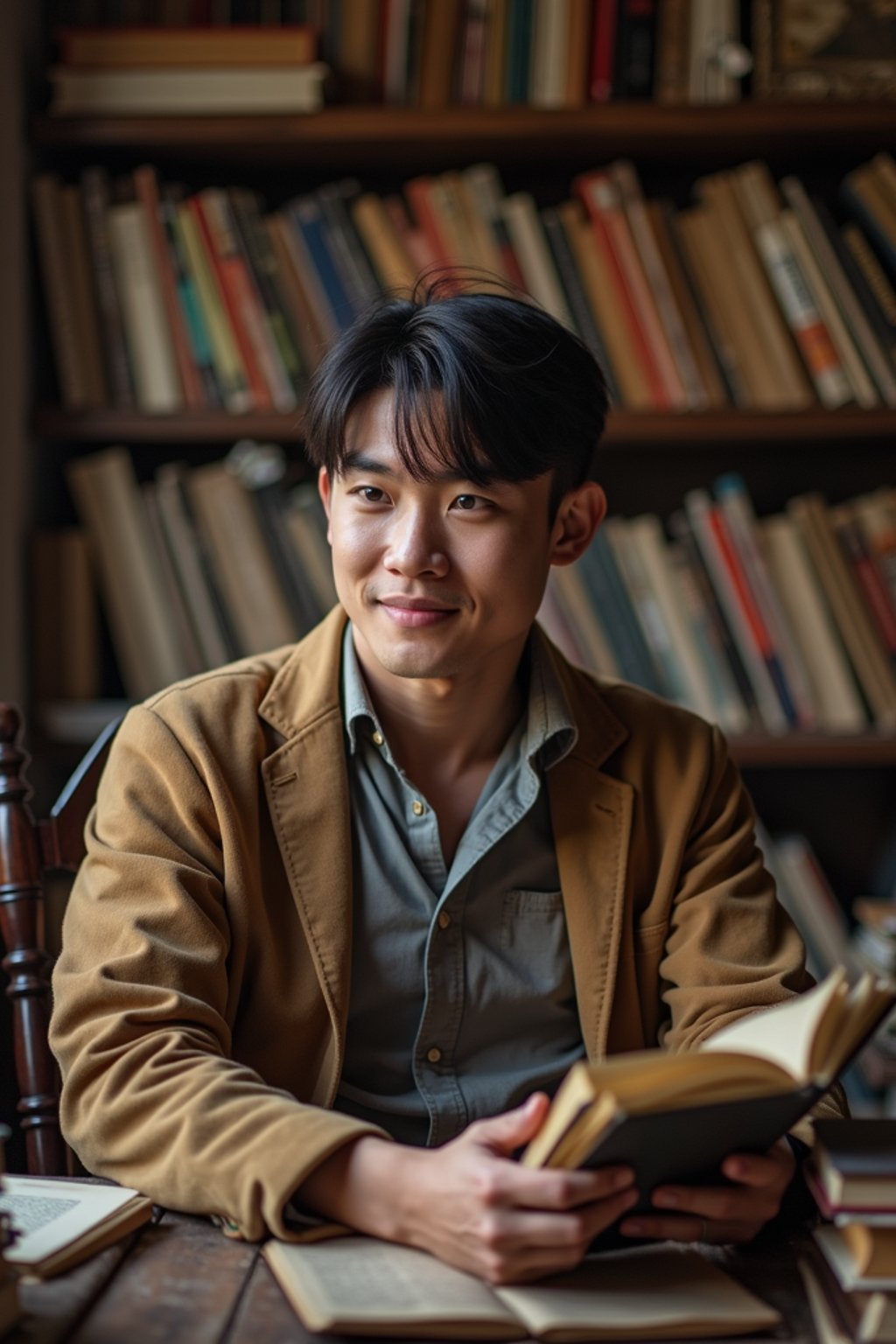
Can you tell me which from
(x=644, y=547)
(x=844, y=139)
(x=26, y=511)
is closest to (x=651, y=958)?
(x=644, y=547)

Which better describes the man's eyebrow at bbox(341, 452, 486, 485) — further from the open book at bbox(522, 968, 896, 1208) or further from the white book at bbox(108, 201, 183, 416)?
the white book at bbox(108, 201, 183, 416)

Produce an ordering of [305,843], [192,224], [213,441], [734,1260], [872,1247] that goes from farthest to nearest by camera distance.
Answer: [213,441], [192,224], [305,843], [734,1260], [872,1247]

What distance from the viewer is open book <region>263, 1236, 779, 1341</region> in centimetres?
82

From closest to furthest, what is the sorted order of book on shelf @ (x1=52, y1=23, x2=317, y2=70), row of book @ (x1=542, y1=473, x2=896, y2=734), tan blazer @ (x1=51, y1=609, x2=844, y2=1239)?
tan blazer @ (x1=51, y1=609, x2=844, y2=1239) → book on shelf @ (x1=52, y1=23, x2=317, y2=70) → row of book @ (x1=542, y1=473, x2=896, y2=734)

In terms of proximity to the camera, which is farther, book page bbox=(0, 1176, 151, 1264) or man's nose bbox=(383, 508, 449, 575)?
man's nose bbox=(383, 508, 449, 575)

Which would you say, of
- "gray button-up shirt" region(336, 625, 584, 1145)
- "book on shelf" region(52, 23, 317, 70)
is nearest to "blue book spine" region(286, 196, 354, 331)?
"book on shelf" region(52, 23, 317, 70)

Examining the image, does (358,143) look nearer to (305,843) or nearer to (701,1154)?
(305,843)

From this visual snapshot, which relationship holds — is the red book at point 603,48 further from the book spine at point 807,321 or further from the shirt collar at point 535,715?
the shirt collar at point 535,715

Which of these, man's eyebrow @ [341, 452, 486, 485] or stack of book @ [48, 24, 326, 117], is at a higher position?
stack of book @ [48, 24, 326, 117]

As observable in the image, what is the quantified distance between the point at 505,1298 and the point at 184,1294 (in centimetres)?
20

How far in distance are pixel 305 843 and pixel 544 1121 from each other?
446 millimetres

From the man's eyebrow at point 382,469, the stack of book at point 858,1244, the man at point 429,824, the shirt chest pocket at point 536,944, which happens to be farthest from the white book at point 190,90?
the stack of book at point 858,1244

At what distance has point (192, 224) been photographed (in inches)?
83.7

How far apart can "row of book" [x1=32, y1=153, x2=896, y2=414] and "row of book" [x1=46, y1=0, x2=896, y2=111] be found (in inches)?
5.1
